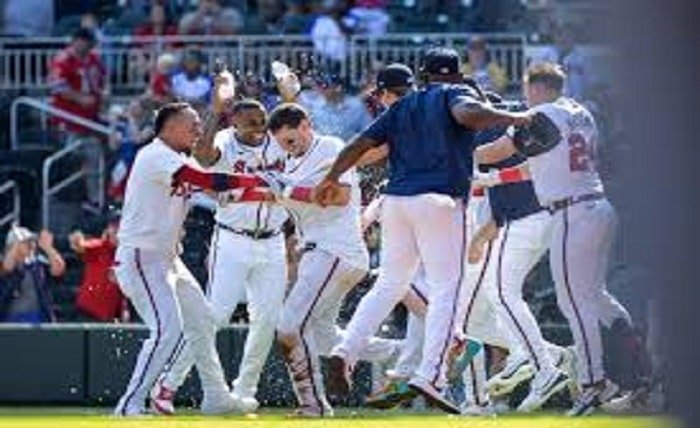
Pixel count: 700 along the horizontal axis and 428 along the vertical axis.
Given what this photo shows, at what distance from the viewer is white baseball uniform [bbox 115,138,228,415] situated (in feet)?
40.8

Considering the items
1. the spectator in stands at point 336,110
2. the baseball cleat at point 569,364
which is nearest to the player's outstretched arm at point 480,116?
the baseball cleat at point 569,364

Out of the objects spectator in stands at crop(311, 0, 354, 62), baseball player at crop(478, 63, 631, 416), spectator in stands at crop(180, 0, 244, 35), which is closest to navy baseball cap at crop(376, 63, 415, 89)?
baseball player at crop(478, 63, 631, 416)

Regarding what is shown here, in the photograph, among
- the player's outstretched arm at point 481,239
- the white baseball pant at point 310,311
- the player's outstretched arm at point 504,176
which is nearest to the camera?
the white baseball pant at point 310,311

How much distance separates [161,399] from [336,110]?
7.19 m

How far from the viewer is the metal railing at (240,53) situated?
21859 mm

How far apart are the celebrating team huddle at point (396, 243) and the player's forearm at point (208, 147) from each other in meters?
0.01

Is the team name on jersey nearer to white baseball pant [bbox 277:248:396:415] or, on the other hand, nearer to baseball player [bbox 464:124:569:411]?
white baseball pant [bbox 277:248:396:415]

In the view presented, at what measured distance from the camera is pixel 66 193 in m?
21.8

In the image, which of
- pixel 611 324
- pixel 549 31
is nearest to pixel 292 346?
pixel 611 324

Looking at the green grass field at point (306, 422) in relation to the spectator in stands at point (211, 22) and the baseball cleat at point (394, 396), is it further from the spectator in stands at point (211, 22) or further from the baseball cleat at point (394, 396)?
the spectator in stands at point (211, 22)

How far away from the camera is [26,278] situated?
61.7 ft

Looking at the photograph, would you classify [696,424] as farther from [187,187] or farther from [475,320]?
[475,320]

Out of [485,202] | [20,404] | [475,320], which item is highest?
[485,202]

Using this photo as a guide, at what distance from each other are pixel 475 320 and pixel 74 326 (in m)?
4.21
